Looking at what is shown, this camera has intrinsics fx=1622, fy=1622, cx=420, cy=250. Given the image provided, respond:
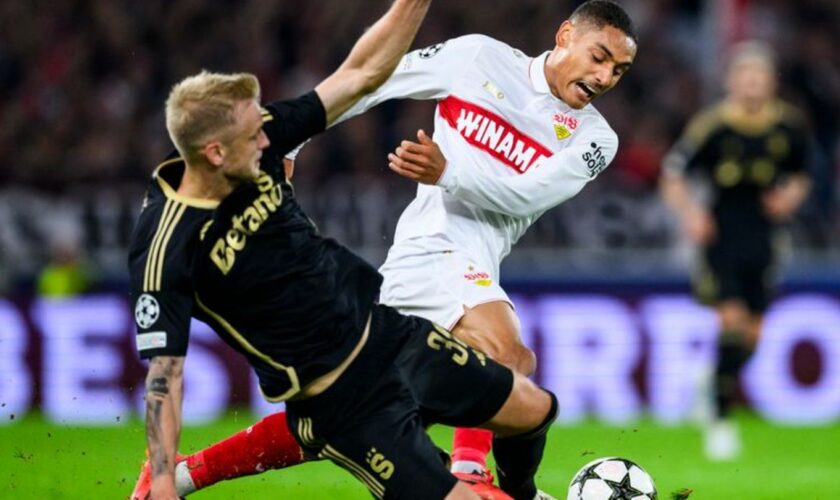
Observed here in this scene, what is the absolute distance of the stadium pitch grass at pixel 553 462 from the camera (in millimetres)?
8312

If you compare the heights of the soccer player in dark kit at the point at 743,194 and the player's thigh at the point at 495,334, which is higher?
the soccer player in dark kit at the point at 743,194

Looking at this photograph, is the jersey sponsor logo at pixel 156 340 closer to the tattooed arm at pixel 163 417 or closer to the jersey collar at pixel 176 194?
the tattooed arm at pixel 163 417

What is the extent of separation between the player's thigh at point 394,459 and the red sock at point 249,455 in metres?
0.96

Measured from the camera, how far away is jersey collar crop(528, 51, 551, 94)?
6.94m

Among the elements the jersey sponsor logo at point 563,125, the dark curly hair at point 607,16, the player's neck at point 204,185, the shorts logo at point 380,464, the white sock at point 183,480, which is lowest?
the white sock at point 183,480

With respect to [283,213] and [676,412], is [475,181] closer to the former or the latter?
[283,213]

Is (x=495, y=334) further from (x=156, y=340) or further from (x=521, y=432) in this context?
(x=156, y=340)

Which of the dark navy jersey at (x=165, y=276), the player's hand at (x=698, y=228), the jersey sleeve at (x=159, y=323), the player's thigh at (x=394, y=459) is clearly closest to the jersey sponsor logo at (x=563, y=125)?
the player's thigh at (x=394, y=459)

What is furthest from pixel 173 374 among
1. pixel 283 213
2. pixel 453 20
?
pixel 453 20

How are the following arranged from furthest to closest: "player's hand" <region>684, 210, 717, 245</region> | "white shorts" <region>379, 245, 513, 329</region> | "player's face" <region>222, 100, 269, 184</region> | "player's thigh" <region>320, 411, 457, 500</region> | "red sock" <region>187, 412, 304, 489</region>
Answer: "player's hand" <region>684, 210, 717, 245</region> < "white shorts" <region>379, 245, 513, 329</region> < "red sock" <region>187, 412, 304, 489</region> < "player's thigh" <region>320, 411, 457, 500</region> < "player's face" <region>222, 100, 269, 184</region>

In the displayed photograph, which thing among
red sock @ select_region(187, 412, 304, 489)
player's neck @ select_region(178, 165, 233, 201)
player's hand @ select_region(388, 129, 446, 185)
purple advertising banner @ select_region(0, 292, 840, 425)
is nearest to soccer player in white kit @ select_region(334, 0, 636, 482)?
player's hand @ select_region(388, 129, 446, 185)

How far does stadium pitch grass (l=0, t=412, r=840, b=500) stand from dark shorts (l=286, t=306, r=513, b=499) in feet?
6.79

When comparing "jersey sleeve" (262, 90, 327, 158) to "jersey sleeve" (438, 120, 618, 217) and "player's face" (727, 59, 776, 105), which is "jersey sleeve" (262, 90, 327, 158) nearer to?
"jersey sleeve" (438, 120, 618, 217)

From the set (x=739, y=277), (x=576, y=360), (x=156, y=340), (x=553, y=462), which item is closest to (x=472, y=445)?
(x=156, y=340)
